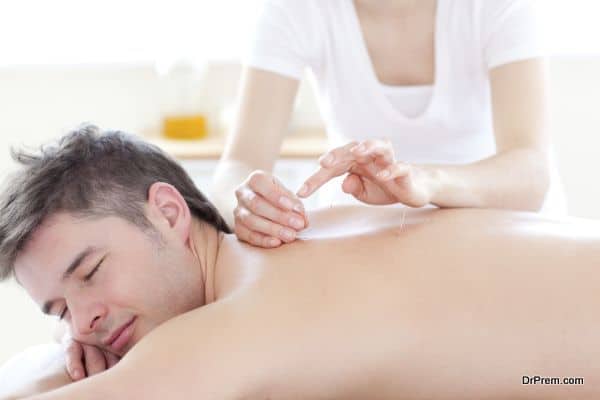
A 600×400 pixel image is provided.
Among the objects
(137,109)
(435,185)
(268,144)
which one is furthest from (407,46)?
(137,109)

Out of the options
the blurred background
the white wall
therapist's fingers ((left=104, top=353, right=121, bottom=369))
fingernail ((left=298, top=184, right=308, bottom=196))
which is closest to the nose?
therapist's fingers ((left=104, top=353, right=121, bottom=369))

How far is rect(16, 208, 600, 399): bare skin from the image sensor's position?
123 cm

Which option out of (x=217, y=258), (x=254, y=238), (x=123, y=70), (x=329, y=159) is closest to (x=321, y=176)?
(x=329, y=159)

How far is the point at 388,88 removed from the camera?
219 centimetres

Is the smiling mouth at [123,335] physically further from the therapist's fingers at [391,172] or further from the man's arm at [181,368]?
the therapist's fingers at [391,172]

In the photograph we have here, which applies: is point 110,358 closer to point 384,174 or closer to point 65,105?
point 384,174

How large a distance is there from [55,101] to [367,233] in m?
2.56

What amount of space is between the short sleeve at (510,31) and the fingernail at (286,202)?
0.71m

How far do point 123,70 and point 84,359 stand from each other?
232cm

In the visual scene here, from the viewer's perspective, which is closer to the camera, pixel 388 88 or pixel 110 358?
pixel 110 358

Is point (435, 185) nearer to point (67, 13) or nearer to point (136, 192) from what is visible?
point (136, 192)

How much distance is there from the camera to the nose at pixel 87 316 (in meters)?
1.50

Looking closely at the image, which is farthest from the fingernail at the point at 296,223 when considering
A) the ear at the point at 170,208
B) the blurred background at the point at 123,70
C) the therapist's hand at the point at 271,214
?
the blurred background at the point at 123,70

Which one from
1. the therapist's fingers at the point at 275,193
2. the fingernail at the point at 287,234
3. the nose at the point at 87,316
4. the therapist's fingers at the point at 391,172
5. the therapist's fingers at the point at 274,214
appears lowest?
the nose at the point at 87,316
